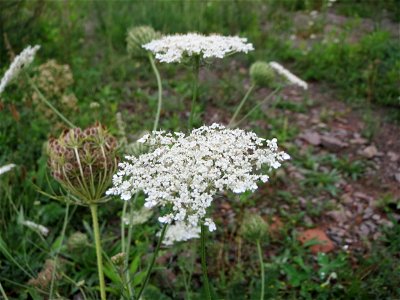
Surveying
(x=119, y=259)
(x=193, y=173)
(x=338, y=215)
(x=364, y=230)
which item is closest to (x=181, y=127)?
(x=338, y=215)

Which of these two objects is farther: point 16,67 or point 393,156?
point 393,156

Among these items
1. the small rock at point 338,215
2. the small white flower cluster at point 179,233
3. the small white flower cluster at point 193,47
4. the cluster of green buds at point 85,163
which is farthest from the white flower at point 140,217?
the small rock at point 338,215

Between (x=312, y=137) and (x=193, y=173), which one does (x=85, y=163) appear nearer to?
(x=193, y=173)

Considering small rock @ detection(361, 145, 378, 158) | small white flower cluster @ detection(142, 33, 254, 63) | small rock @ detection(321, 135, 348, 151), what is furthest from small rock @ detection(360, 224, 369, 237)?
small white flower cluster @ detection(142, 33, 254, 63)

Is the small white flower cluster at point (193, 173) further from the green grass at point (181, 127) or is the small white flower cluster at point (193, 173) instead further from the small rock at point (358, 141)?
the small rock at point (358, 141)

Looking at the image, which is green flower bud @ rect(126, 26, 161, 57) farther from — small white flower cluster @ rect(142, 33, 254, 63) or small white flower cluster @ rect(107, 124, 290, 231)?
small white flower cluster @ rect(107, 124, 290, 231)
